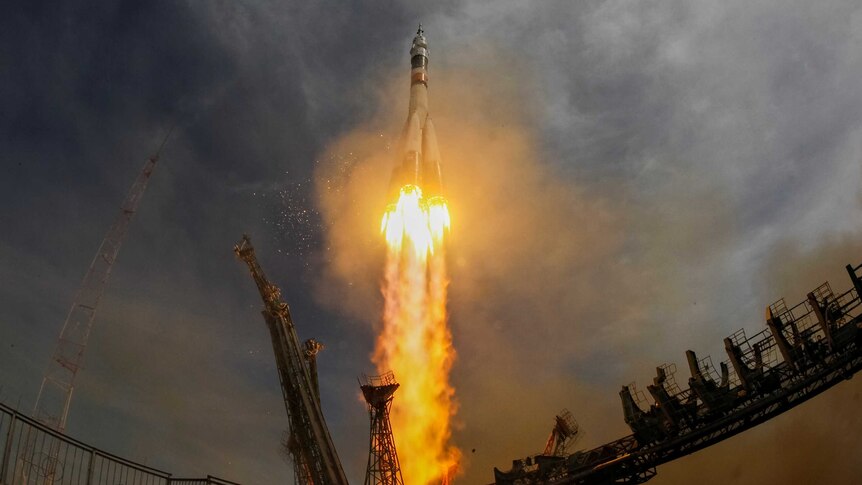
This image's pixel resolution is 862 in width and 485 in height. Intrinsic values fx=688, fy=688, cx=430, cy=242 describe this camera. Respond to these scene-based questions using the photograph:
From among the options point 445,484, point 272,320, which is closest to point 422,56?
point 272,320

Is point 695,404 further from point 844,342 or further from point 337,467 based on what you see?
point 337,467

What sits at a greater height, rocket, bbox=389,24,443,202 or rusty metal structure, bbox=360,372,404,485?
rocket, bbox=389,24,443,202

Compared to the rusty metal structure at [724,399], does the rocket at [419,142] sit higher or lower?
higher

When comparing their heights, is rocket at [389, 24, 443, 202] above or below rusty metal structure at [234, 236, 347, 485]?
above

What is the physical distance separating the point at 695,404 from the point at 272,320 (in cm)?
3751

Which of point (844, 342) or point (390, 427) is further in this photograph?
point (390, 427)

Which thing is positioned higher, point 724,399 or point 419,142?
point 419,142

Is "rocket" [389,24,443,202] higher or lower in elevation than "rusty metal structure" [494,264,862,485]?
higher

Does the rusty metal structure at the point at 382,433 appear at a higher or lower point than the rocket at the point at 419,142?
lower

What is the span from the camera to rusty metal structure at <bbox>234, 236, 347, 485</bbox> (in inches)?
2327

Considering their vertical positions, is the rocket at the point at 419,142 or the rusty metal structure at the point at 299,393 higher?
the rocket at the point at 419,142

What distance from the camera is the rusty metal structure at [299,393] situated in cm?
5909

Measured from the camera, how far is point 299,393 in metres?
61.6

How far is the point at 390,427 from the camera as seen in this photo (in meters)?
61.3
